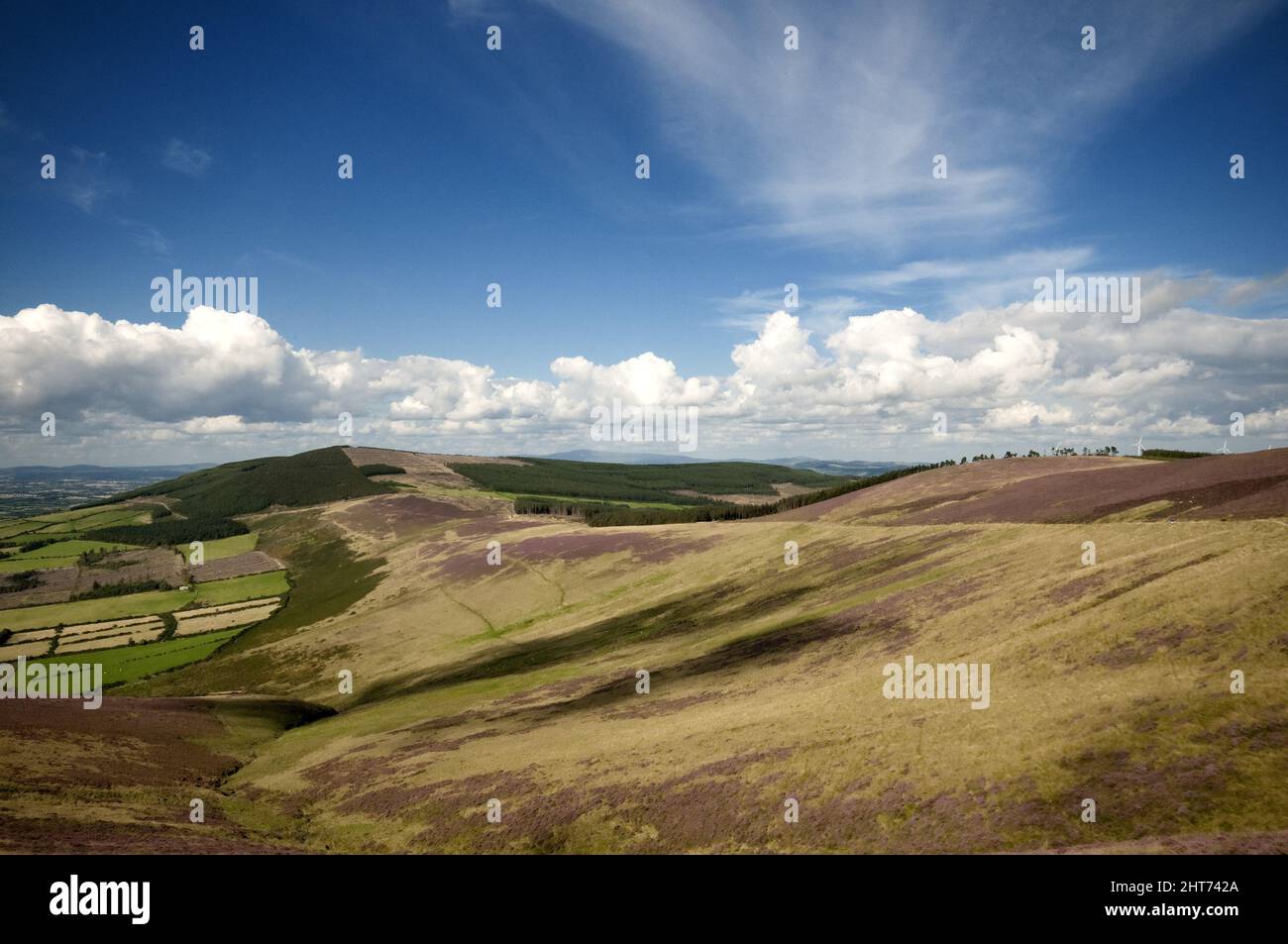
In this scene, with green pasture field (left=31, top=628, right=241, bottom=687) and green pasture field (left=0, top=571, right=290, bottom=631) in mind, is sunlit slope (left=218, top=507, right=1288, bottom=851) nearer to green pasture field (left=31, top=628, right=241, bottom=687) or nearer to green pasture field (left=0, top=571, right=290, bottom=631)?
green pasture field (left=31, top=628, right=241, bottom=687)

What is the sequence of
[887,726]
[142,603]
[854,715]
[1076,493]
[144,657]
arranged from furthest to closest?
[142,603]
[144,657]
[1076,493]
[854,715]
[887,726]

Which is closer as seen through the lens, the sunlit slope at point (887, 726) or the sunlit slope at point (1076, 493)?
the sunlit slope at point (887, 726)

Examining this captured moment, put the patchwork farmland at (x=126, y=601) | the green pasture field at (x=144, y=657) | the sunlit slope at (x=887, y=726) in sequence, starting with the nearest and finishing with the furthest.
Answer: the sunlit slope at (x=887, y=726) → the green pasture field at (x=144, y=657) → the patchwork farmland at (x=126, y=601)

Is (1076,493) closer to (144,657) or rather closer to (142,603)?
(144,657)

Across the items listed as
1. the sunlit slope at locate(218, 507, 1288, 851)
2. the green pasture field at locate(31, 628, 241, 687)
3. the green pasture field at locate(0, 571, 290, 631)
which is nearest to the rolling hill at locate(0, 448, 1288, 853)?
the sunlit slope at locate(218, 507, 1288, 851)

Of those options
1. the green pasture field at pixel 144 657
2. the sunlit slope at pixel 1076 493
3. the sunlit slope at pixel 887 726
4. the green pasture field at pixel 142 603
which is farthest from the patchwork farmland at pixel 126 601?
the sunlit slope at pixel 1076 493

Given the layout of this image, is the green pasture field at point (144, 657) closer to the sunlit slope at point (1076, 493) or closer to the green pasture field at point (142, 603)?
the green pasture field at point (142, 603)

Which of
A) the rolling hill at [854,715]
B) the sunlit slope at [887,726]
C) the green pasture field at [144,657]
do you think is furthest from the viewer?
the green pasture field at [144,657]

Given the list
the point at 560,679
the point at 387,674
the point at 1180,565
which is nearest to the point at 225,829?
the point at 560,679

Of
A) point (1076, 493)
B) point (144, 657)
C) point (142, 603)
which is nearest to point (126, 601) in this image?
point (142, 603)

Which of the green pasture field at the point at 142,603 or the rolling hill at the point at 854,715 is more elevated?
the rolling hill at the point at 854,715

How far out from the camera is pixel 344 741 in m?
53.9
